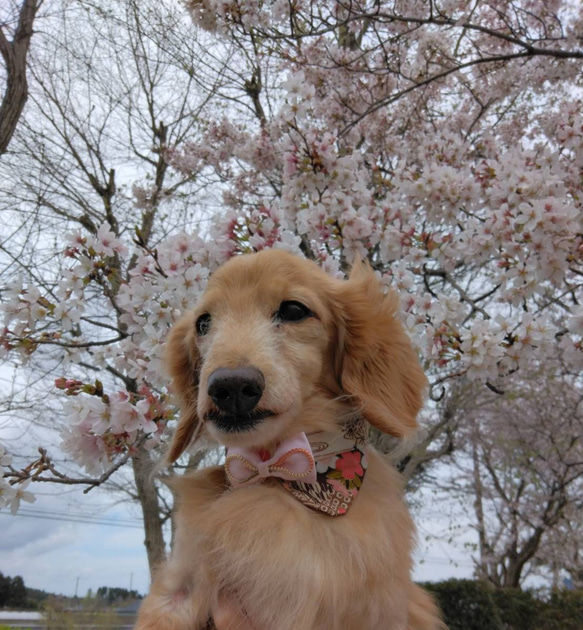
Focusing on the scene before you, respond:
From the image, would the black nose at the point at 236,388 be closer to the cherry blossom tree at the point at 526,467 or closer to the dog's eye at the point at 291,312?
the dog's eye at the point at 291,312

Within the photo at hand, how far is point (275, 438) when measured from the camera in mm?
1615

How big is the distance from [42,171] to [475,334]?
8.11m

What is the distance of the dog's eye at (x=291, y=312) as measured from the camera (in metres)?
1.73

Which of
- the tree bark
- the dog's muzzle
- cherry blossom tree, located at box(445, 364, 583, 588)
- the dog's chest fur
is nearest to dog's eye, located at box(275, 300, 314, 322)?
the dog's muzzle

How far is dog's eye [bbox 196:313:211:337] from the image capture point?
186 centimetres

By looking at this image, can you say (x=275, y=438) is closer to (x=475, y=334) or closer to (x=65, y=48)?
(x=475, y=334)

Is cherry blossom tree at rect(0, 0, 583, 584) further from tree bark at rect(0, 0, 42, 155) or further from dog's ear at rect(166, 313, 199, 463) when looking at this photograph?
tree bark at rect(0, 0, 42, 155)

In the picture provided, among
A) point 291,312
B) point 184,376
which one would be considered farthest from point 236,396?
point 184,376

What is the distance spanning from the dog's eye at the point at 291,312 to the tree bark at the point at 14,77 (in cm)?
451

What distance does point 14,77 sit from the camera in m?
4.90

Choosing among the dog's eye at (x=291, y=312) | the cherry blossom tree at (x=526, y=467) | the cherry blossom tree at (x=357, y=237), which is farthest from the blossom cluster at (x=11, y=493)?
the cherry blossom tree at (x=526, y=467)

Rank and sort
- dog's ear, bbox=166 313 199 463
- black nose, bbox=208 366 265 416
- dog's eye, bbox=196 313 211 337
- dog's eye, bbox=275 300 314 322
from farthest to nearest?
dog's ear, bbox=166 313 199 463, dog's eye, bbox=196 313 211 337, dog's eye, bbox=275 300 314 322, black nose, bbox=208 366 265 416

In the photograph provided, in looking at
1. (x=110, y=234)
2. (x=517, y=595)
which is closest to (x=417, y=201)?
(x=110, y=234)

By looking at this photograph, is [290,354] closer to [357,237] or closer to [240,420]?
[240,420]
